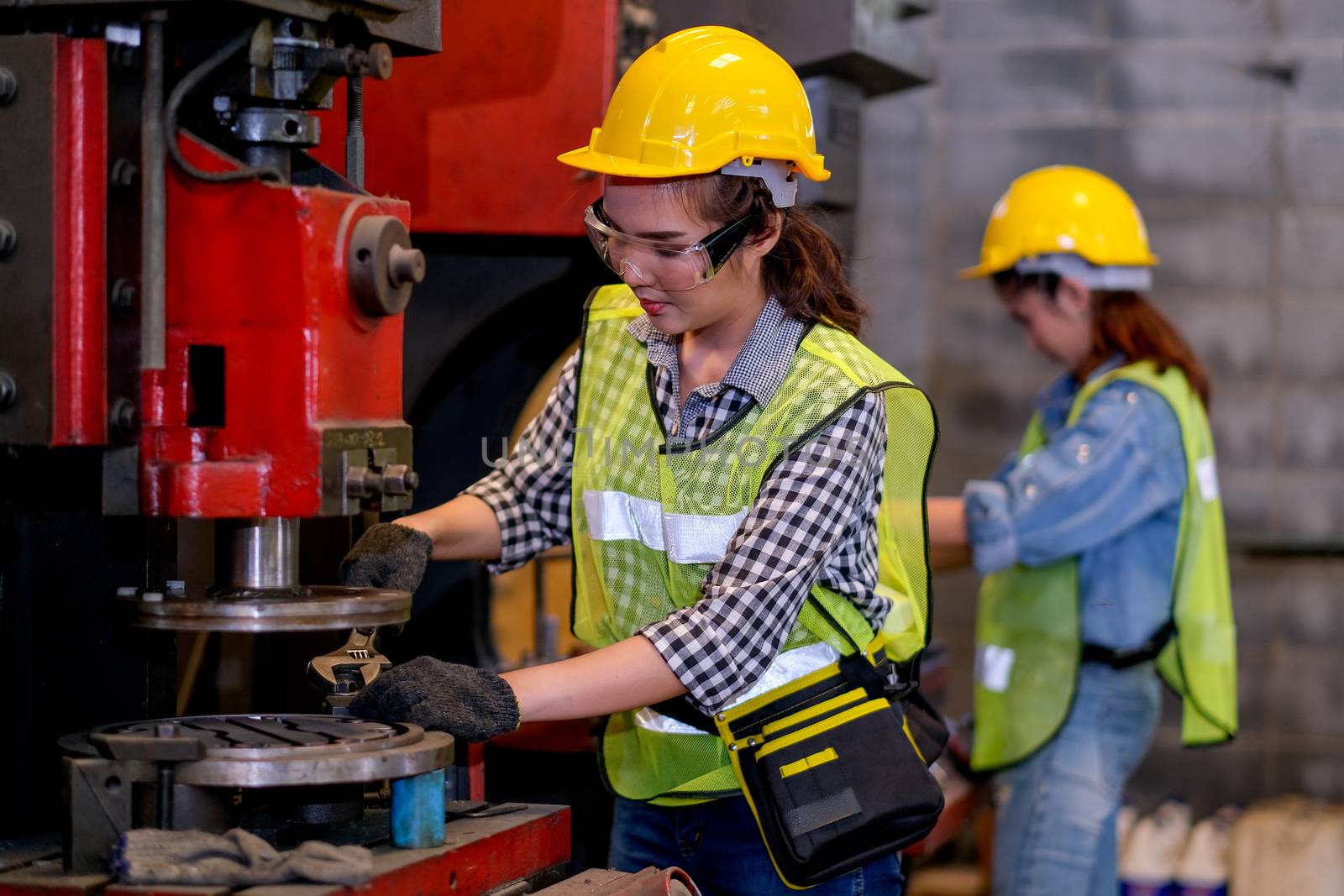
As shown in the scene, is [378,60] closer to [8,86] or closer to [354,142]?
[354,142]

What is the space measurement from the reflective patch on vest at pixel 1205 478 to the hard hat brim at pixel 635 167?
1.48 meters

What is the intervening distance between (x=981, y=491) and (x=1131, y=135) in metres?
1.45

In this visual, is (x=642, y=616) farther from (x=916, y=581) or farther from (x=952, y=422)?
(x=952, y=422)

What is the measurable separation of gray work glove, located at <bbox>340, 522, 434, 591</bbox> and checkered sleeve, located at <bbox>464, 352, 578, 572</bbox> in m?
0.21

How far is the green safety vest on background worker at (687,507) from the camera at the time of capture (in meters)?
1.72

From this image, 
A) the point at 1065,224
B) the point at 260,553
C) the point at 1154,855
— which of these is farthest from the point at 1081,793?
the point at 260,553

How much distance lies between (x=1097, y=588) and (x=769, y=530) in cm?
156

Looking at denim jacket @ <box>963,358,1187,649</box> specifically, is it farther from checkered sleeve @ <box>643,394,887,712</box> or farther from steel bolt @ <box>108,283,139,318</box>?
steel bolt @ <box>108,283,139,318</box>

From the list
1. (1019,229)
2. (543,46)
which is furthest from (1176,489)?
(543,46)

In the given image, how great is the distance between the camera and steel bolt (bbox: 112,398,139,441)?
4.30 feet

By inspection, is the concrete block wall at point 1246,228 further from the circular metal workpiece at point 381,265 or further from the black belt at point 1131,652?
the circular metal workpiece at point 381,265

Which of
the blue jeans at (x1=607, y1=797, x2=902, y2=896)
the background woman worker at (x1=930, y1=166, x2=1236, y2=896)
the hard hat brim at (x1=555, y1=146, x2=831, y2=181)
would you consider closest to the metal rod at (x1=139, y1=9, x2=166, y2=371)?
the hard hat brim at (x1=555, y1=146, x2=831, y2=181)

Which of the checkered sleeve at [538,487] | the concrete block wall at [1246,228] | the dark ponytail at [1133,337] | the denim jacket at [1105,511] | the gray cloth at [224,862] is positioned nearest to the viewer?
the gray cloth at [224,862]

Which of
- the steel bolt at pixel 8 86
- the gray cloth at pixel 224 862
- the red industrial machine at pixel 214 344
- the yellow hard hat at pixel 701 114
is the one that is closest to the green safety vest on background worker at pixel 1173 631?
the yellow hard hat at pixel 701 114
